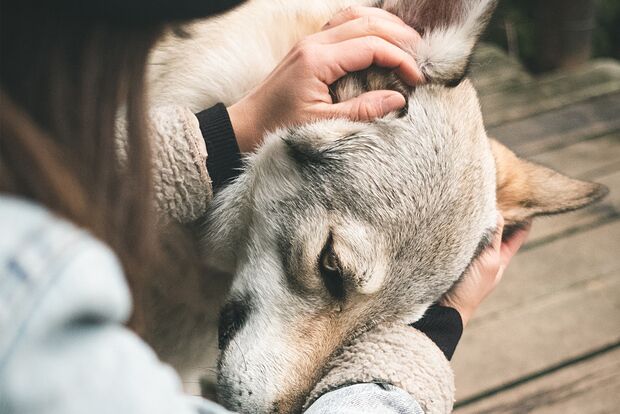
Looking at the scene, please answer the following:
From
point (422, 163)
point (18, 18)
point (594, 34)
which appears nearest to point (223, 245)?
point (422, 163)

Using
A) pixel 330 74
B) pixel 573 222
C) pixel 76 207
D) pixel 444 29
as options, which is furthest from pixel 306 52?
pixel 573 222

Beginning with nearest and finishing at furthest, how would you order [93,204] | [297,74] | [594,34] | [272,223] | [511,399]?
[93,204] → [297,74] → [272,223] → [511,399] → [594,34]

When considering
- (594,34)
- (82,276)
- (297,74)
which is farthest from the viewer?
(594,34)

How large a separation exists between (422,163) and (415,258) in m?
0.21

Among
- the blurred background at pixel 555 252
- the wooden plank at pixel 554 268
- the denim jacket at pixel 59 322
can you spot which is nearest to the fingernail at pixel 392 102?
the blurred background at pixel 555 252

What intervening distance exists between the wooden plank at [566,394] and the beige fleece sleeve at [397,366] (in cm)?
76

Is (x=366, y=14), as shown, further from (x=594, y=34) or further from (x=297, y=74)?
(x=594, y=34)

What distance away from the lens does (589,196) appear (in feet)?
5.98

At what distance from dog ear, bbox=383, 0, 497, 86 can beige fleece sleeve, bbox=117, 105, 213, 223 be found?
1.81 ft

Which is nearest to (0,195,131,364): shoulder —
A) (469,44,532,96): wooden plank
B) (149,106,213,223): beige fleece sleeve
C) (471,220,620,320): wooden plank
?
(149,106,213,223): beige fleece sleeve

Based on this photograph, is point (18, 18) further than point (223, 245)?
No

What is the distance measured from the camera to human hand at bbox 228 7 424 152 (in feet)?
4.67

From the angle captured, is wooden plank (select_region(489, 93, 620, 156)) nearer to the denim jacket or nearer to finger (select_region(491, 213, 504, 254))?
finger (select_region(491, 213, 504, 254))

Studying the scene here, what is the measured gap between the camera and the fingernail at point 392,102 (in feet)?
4.89
